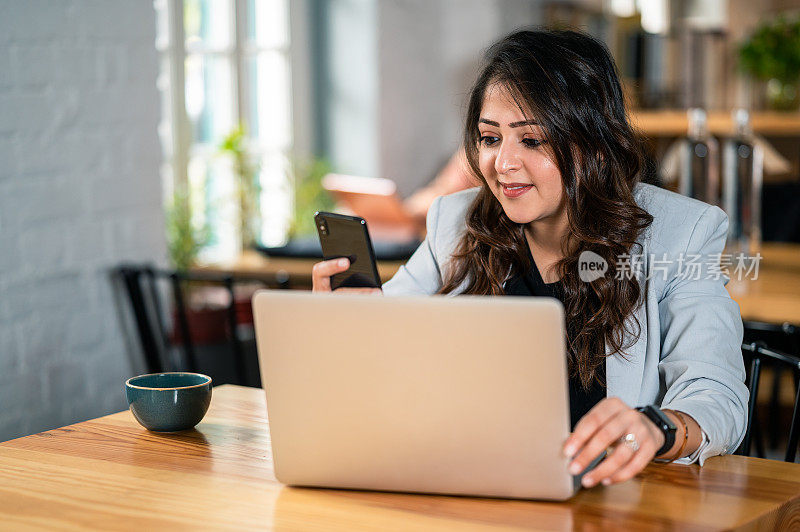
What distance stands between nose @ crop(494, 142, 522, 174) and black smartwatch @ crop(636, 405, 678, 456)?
20.3 inches

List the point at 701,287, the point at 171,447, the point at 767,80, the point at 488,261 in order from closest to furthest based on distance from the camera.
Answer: the point at 171,447
the point at 701,287
the point at 488,261
the point at 767,80

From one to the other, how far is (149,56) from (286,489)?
1.69m

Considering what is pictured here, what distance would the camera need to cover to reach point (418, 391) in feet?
3.26

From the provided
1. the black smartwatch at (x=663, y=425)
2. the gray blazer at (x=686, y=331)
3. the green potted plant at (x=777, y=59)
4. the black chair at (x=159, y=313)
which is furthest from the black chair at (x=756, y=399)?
the green potted plant at (x=777, y=59)

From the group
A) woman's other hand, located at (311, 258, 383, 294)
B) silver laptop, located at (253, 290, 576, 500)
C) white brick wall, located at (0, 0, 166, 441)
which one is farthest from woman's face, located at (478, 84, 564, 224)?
white brick wall, located at (0, 0, 166, 441)

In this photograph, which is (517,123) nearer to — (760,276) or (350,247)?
(350,247)

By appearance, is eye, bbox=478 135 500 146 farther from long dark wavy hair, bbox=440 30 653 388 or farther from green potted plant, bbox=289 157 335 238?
green potted plant, bbox=289 157 335 238

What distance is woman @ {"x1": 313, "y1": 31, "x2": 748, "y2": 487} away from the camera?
1.46m

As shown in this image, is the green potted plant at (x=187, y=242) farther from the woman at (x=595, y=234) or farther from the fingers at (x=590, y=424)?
the fingers at (x=590, y=424)

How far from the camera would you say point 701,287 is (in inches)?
57.7

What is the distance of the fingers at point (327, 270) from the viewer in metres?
1.50

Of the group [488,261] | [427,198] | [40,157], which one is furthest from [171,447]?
[427,198]

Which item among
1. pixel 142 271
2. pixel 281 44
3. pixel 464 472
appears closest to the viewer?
pixel 464 472

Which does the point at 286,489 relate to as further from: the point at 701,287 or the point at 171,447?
the point at 701,287
